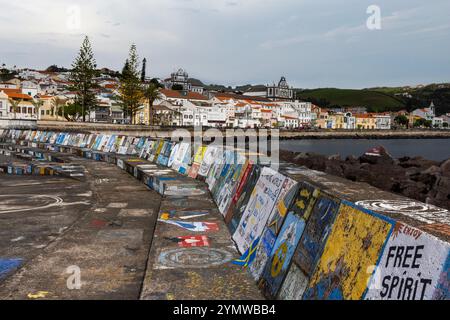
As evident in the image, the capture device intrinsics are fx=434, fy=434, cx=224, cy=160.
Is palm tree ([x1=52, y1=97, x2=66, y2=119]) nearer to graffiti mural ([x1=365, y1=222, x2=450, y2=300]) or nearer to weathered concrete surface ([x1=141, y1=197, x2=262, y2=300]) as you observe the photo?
weathered concrete surface ([x1=141, y1=197, x2=262, y2=300])

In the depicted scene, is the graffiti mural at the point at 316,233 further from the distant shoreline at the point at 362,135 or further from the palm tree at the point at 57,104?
the distant shoreline at the point at 362,135

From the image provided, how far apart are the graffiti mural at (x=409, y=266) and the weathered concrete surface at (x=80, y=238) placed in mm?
2864

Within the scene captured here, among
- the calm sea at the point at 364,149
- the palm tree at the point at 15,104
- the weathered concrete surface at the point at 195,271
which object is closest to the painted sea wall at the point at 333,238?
the weathered concrete surface at the point at 195,271

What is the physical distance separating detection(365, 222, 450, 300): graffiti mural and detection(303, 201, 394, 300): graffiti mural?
0.10m

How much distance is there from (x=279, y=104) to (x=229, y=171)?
6892 inches

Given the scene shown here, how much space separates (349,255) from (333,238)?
1.20 feet

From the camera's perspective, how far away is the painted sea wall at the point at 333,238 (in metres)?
2.81

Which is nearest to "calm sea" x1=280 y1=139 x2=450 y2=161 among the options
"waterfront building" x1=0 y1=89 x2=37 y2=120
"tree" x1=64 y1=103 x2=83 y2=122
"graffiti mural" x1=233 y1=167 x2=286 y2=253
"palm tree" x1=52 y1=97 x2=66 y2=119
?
"tree" x1=64 y1=103 x2=83 y2=122

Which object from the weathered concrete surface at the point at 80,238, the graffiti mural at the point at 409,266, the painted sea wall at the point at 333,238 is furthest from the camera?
the weathered concrete surface at the point at 80,238

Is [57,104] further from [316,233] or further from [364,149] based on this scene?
[316,233]

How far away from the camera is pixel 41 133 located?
117 feet

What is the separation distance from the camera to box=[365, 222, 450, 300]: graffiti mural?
8.59 ft

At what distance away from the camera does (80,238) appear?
716cm
